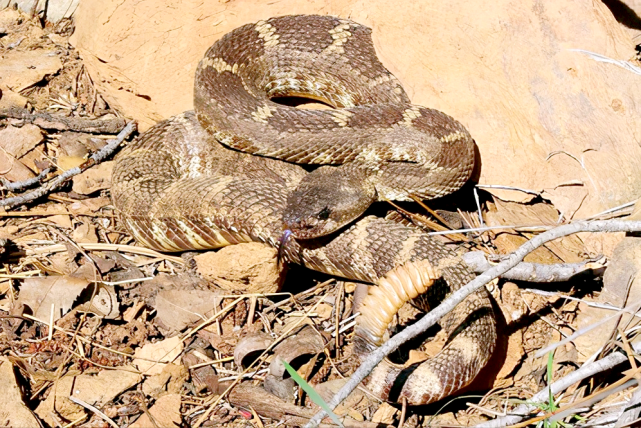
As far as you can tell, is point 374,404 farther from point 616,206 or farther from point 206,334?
point 616,206

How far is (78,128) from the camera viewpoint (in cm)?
602

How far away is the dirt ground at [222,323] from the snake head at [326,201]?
12.7 inches

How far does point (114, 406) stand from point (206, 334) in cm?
80

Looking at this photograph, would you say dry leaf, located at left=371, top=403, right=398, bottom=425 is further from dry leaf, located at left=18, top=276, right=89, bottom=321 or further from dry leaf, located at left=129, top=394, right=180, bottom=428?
dry leaf, located at left=18, top=276, right=89, bottom=321

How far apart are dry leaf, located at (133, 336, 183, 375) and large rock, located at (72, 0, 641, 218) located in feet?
8.02

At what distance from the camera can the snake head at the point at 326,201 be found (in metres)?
4.82

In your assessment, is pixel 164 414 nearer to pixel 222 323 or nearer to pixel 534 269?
pixel 222 323

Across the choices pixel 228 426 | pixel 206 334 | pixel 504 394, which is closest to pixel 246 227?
pixel 206 334

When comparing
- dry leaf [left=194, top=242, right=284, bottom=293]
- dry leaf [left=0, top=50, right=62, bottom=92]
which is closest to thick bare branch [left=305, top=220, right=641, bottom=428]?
dry leaf [left=194, top=242, right=284, bottom=293]

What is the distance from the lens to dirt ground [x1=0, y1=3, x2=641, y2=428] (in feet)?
13.8

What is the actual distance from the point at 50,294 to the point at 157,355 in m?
0.93

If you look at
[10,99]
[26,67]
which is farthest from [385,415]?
[26,67]

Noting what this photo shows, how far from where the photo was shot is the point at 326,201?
16.3 feet

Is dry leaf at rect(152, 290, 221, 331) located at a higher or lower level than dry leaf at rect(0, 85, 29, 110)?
lower
